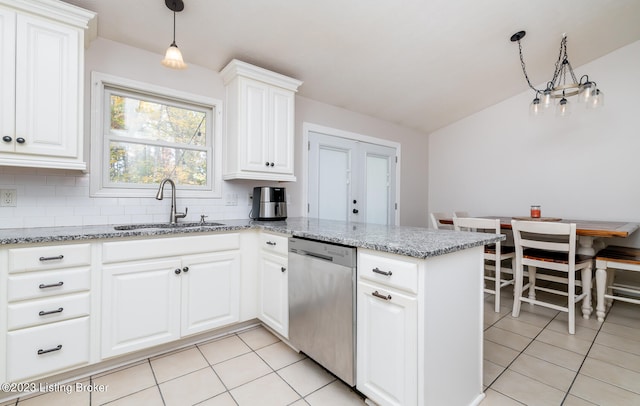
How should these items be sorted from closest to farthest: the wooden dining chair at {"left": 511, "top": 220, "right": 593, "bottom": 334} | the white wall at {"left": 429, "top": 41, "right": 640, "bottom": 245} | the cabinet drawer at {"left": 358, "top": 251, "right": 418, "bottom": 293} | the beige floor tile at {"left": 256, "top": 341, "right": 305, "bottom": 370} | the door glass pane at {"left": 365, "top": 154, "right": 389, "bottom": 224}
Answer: the cabinet drawer at {"left": 358, "top": 251, "right": 418, "bottom": 293}
the beige floor tile at {"left": 256, "top": 341, "right": 305, "bottom": 370}
the wooden dining chair at {"left": 511, "top": 220, "right": 593, "bottom": 334}
the white wall at {"left": 429, "top": 41, "right": 640, "bottom": 245}
the door glass pane at {"left": 365, "top": 154, "right": 389, "bottom": 224}

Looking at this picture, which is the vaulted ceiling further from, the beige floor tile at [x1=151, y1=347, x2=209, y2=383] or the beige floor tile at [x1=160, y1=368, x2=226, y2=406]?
the beige floor tile at [x1=160, y1=368, x2=226, y2=406]

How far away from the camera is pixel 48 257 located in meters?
1.60

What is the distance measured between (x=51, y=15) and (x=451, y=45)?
3151 millimetres

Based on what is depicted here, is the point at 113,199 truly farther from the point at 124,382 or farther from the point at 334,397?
the point at 334,397

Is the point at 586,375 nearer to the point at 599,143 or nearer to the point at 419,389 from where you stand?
the point at 419,389

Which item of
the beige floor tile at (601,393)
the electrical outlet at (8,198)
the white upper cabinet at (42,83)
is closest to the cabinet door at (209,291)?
the white upper cabinet at (42,83)

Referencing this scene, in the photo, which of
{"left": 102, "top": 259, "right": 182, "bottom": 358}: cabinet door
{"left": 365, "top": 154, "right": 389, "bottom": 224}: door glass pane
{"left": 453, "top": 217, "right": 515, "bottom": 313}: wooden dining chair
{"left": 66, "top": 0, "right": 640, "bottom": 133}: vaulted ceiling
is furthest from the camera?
{"left": 365, "top": 154, "right": 389, "bottom": 224}: door glass pane

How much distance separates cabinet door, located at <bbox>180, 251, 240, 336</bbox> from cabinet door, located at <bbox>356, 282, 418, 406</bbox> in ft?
3.85

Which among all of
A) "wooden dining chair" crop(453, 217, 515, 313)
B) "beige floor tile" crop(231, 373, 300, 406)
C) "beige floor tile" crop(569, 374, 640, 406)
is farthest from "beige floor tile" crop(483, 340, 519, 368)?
"beige floor tile" crop(231, 373, 300, 406)

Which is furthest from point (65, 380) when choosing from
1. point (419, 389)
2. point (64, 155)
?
point (419, 389)

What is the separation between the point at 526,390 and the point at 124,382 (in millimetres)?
2352

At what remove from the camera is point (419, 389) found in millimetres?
1230

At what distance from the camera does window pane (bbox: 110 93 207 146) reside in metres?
2.35

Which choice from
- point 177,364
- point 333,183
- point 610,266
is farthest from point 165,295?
point 610,266
